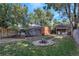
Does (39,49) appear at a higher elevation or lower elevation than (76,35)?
lower

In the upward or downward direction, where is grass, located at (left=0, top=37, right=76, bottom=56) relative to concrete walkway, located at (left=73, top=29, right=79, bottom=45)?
downward

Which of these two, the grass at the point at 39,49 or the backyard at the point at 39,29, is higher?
the backyard at the point at 39,29

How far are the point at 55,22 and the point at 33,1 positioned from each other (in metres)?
0.32

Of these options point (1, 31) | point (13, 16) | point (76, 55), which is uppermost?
→ point (13, 16)

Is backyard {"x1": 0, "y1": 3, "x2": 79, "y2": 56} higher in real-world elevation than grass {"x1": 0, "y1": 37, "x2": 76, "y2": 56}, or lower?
higher

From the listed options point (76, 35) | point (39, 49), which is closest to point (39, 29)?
point (39, 49)

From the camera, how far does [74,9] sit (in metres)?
1.73

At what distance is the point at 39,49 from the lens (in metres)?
1.72

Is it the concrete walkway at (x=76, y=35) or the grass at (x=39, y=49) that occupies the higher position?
the concrete walkway at (x=76, y=35)

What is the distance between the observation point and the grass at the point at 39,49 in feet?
5.61

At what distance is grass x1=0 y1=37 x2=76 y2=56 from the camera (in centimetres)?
171

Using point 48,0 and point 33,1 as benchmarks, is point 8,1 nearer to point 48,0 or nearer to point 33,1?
point 33,1

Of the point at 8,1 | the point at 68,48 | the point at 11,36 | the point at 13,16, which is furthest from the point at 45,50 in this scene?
the point at 8,1

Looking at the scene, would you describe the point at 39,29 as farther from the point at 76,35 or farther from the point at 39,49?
the point at 76,35
